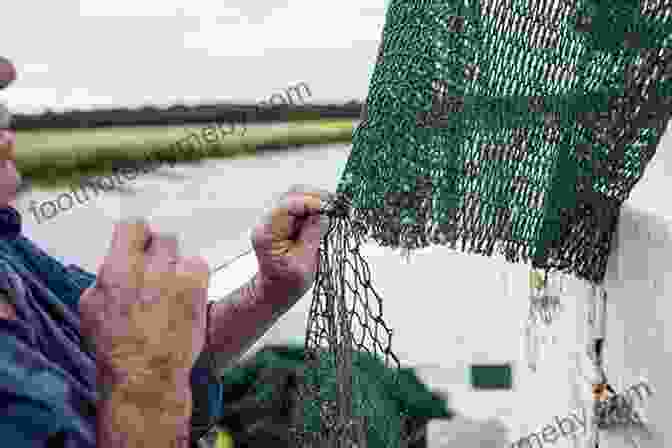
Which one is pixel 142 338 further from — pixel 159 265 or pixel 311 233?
pixel 311 233

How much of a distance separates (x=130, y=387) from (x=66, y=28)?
161 cm

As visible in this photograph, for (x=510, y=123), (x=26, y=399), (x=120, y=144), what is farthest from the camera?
(x=120, y=144)

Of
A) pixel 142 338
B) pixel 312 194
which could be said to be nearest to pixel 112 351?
pixel 142 338

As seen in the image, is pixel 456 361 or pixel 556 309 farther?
pixel 456 361

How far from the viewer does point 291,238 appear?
0.82 m

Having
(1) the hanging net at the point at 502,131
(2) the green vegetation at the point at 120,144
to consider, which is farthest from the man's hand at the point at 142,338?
(2) the green vegetation at the point at 120,144

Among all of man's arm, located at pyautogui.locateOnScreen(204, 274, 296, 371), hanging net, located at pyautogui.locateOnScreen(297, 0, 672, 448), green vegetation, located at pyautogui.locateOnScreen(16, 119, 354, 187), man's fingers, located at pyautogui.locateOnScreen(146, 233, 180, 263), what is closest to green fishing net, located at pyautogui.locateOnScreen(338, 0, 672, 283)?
hanging net, located at pyautogui.locateOnScreen(297, 0, 672, 448)

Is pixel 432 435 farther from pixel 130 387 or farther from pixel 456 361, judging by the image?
pixel 130 387

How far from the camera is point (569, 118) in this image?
0.75 metres

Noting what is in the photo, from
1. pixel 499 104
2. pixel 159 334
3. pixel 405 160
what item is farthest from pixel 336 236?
pixel 159 334

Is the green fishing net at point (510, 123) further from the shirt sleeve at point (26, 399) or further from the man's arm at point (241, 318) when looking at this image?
the shirt sleeve at point (26, 399)

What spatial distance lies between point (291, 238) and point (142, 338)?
374 millimetres

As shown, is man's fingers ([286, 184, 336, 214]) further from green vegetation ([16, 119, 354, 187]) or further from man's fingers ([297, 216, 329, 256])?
green vegetation ([16, 119, 354, 187])

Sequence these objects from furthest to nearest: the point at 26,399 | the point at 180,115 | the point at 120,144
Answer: the point at 180,115
the point at 120,144
the point at 26,399
